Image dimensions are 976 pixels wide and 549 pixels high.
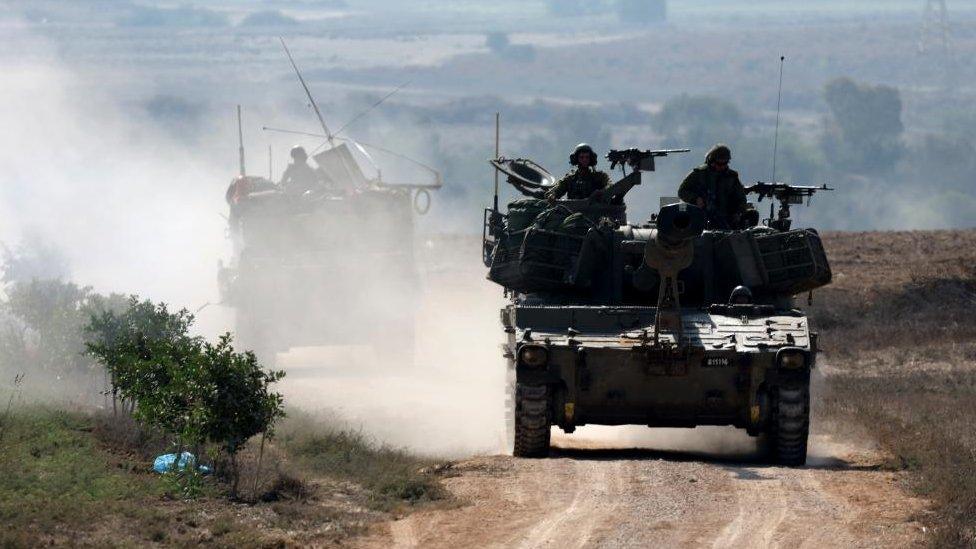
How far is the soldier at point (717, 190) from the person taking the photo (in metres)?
20.4

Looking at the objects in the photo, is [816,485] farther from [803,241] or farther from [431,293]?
[431,293]

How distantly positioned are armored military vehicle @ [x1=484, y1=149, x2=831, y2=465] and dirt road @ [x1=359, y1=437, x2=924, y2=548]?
50 centimetres

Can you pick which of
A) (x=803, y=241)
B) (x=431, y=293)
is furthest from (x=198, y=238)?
(x=803, y=241)

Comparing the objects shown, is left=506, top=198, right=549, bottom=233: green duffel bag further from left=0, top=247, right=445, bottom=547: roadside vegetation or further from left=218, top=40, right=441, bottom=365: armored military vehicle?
left=218, top=40, right=441, bottom=365: armored military vehicle

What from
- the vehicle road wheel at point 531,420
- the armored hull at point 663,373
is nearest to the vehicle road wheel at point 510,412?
the vehicle road wheel at point 531,420

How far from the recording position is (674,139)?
8250cm

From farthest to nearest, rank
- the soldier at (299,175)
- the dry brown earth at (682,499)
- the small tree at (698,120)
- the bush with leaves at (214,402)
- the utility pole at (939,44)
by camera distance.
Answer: the utility pole at (939,44), the small tree at (698,120), the soldier at (299,175), the bush with leaves at (214,402), the dry brown earth at (682,499)

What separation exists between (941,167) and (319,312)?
65.0 meters

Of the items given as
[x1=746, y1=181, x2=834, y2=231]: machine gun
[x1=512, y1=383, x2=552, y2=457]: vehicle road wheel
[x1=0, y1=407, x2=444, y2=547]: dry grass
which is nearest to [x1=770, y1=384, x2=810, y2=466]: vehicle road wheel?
[x1=512, y1=383, x2=552, y2=457]: vehicle road wheel

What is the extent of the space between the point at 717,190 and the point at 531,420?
4484mm

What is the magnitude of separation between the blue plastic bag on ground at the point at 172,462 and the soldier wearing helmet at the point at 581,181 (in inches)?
253

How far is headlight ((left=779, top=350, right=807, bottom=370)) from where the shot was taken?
55.2ft

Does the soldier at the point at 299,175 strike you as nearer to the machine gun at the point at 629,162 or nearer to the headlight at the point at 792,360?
the machine gun at the point at 629,162

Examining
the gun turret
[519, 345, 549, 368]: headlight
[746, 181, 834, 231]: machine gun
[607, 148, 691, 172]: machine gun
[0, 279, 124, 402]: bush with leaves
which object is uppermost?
[607, 148, 691, 172]: machine gun
